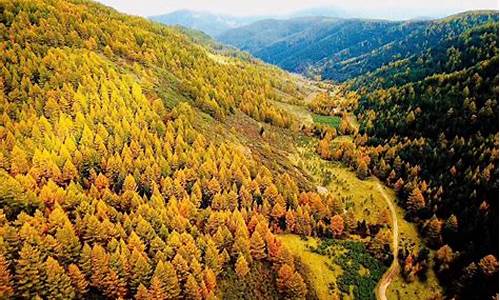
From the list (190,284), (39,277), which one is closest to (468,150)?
(190,284)

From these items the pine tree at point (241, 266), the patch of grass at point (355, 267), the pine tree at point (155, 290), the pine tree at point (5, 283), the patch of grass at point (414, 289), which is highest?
the pine tree at point (5, 283)

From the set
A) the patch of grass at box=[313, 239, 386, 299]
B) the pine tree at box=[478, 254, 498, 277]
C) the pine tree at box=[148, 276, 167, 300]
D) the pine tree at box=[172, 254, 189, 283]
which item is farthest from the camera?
the patch of grass at box=[313, 239, 386, 299]

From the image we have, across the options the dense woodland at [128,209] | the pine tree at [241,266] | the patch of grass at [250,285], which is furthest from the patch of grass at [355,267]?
the pine tree at [241,266]

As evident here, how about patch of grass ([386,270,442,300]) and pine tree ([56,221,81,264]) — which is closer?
pine tree ([56,221,81,264])

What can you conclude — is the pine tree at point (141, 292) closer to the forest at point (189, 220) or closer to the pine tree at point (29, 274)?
the forest at point (189, 220)

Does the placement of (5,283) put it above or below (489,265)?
above

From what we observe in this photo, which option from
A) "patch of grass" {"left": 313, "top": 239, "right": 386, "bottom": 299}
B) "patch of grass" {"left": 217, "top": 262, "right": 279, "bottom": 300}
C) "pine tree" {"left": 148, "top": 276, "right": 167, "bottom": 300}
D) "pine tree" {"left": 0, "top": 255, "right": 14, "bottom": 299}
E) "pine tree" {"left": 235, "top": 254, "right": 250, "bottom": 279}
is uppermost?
"pine tree" {"left": 0, "top": 255, "right": 14, "bottom": 299}

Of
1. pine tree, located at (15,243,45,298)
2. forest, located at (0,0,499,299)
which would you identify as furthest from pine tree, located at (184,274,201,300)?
pine tree, located at (15,243,45,298)

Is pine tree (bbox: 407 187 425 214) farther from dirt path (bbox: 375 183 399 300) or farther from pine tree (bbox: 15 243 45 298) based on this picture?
pine tree (bbox: 15 243 45 298)

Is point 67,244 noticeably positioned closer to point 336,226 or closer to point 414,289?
point 336,226

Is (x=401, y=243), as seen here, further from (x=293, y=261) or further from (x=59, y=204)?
(x=59, y=204)

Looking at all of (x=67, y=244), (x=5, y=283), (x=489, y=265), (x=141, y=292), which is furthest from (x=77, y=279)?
(x=489, y=265)

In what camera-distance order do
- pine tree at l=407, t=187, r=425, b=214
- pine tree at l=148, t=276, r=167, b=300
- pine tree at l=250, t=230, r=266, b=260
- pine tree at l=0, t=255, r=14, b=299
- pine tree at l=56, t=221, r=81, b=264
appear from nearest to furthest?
1. pine tree at l=0, t=255, r=14, b=299
2. pine tree at l=148, t=276, r=167, b=300
3. pine tree at l=56, t=221, r=81, b=264
4. pine tree at l=250, t=230, r=266, b=260
5. pine tree at l=407, t=187, r=425, b=214

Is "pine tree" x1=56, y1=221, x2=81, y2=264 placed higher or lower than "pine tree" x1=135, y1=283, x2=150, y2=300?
higher
